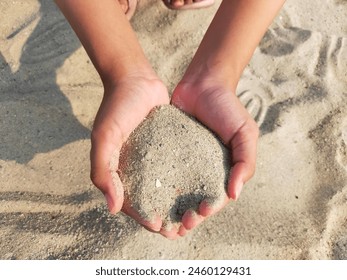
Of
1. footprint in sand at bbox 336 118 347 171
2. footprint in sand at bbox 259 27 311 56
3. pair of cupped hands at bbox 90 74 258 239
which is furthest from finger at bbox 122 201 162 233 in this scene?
footprint in sand at bbox 259 27 311 56

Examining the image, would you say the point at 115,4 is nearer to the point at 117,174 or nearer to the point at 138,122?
the point at 138,122

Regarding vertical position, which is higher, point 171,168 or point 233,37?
point 233,37

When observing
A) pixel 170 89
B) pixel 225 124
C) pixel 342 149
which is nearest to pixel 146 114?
pixel 225 124

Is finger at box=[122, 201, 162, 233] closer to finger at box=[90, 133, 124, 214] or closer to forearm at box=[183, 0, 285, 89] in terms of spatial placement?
finger at box=[90, 133, 124, 214]

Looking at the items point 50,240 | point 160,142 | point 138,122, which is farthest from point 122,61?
point 50,240

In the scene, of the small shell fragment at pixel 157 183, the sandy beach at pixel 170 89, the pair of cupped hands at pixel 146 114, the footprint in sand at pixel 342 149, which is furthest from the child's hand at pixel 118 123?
the footprint in sand at pixel 342 149

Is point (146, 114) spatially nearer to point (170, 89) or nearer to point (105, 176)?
point (105, 176)
